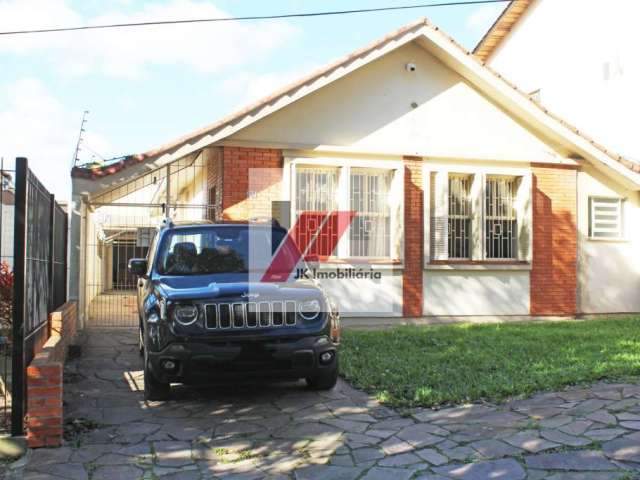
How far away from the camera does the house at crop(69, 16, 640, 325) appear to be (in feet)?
35.6

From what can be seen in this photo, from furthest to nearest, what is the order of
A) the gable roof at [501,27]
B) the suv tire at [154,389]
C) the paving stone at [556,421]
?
the gable roof at [501,27]
the suv tire at [154,389]
the paving stone at [556,421]

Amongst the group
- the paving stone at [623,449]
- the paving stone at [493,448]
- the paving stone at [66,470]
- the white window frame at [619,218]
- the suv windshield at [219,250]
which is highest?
the white window frame at [619,218]

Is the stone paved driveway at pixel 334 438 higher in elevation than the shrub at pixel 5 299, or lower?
lower

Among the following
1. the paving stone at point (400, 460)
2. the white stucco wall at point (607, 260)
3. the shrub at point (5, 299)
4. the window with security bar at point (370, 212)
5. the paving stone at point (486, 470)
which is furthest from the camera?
the white stucco wall at point (607, 260)

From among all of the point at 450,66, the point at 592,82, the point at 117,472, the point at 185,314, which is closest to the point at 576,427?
the point at 185,314

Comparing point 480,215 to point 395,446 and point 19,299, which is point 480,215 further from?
point 19,299

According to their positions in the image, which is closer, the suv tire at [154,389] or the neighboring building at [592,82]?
the suv tire at [154,389]

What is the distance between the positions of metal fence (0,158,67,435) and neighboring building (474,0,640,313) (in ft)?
33.9

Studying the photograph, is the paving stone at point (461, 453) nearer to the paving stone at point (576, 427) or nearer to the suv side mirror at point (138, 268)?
the paving stone at point (576, 427)

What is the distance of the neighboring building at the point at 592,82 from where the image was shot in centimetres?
1271

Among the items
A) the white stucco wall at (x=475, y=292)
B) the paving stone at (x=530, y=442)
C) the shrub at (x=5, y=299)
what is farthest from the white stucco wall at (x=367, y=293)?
the paving stone at (x=530, y=442)

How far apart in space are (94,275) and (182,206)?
8.48 ft

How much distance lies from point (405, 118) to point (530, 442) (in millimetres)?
8022

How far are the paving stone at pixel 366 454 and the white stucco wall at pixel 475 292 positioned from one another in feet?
23.2
